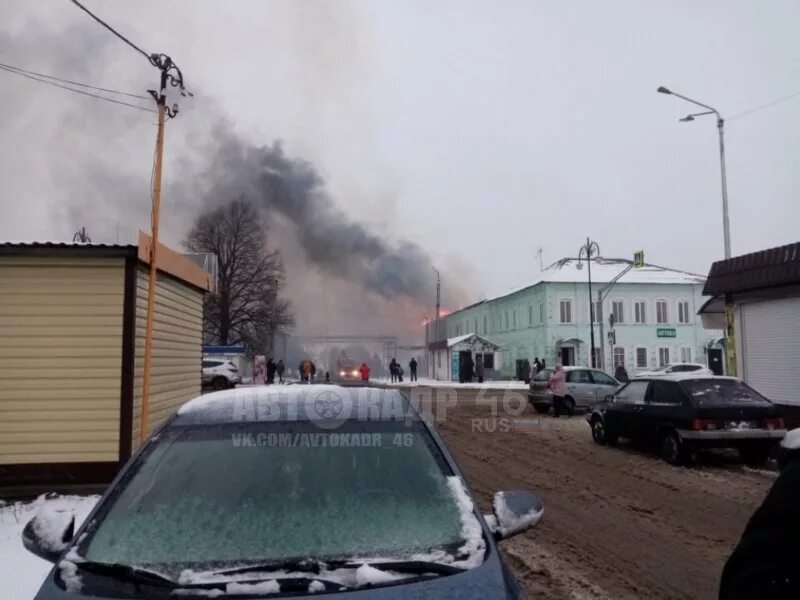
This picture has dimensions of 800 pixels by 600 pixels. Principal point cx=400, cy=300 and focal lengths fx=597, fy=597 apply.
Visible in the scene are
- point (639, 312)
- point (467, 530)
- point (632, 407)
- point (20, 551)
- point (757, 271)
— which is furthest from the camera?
point (639, 312)

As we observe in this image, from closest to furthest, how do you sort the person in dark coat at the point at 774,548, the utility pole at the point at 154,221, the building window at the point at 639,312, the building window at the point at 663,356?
the person in dark coat at the point at 774,548 < the utility pole at the point at 154,221 < the building window at the point at 663,356 < the building window at the point at 639,312

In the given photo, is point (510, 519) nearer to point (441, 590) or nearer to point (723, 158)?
point (441, 590)

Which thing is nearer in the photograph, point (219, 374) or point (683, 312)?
point (219, 374)

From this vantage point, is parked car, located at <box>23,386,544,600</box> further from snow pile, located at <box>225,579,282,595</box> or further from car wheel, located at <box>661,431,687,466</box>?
car wheel, located at <box>661,431,687,466</box>

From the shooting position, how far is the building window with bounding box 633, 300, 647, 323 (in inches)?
1966

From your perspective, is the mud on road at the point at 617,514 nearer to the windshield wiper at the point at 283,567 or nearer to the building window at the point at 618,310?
the windshield wiper at the point at 283,567

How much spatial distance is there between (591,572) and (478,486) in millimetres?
3463

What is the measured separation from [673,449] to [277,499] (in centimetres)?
994

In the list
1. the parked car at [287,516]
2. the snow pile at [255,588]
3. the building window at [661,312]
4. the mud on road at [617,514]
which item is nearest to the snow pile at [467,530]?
the parked car at [287,516]

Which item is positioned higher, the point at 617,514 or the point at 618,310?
the point at 618,310

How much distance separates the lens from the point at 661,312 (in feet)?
164

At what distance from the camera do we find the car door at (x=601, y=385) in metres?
20.3

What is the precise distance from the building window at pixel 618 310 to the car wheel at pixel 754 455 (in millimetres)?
40744

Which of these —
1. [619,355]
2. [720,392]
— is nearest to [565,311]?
[619,355]
